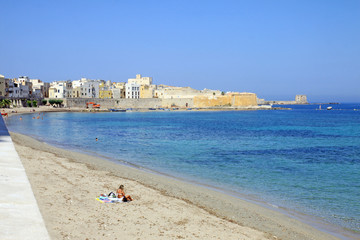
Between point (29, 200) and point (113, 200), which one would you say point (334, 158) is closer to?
point (113, 200)

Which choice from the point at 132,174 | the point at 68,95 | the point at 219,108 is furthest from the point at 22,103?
the point at 132,174

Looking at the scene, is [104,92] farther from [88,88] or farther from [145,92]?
[145,92]

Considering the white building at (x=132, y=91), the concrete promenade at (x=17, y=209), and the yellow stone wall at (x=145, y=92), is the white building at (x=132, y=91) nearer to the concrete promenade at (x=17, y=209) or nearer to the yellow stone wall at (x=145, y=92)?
the yellow stone wall at (x=145, y=92)

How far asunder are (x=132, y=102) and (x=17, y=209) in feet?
322

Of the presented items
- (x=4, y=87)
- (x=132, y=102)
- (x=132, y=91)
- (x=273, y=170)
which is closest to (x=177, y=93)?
(x=132, y=91)

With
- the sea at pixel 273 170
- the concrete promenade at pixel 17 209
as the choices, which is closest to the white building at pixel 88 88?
the sea at pixel 273 170

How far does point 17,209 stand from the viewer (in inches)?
249

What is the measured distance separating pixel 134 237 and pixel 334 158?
635 inches

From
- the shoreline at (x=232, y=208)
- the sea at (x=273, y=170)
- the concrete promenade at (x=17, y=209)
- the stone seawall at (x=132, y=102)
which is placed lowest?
the sea at (x=273, y=170)

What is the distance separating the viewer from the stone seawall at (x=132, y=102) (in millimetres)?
92625

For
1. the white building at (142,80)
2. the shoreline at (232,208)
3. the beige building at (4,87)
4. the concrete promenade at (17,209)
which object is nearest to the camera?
the concrete promenade at (17,209)

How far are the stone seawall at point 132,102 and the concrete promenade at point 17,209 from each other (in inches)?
3389

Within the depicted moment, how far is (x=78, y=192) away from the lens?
8.89 metres

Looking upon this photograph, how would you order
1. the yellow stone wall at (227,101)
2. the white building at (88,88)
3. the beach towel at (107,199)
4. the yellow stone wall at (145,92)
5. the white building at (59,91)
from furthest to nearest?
the yellow stone wall at (227,101), the yellow stone wall at (145,92), the white building at (88,88), the white building at (59,91), the beach towel at (107,199)
